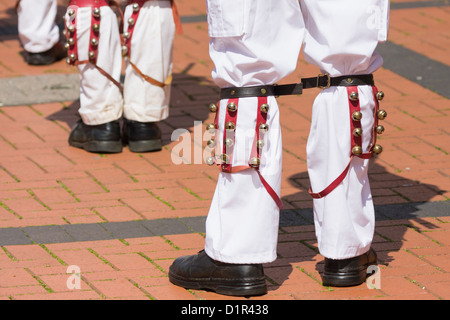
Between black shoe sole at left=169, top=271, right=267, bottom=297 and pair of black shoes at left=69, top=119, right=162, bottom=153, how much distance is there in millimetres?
1799

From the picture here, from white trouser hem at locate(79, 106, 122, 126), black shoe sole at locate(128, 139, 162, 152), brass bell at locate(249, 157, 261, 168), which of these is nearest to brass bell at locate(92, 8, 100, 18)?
white trouser hem at locate(79, 106, 122, 126)

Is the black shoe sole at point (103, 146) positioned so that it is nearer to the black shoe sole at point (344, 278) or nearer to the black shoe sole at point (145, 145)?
the black shoe sole at point (145, 145)

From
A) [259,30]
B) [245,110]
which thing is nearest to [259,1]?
[259,30]

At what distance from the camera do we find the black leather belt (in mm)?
3330

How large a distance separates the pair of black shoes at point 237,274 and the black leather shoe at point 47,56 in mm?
3671

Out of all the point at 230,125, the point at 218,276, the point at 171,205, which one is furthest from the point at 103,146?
the point at 230,125

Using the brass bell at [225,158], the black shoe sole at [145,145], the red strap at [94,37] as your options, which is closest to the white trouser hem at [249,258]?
the brass bell at [225,158]

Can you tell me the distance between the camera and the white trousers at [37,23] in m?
6.86

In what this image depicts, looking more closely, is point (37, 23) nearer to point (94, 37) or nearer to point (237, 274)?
point (94, 37)

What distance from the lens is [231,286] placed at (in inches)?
137

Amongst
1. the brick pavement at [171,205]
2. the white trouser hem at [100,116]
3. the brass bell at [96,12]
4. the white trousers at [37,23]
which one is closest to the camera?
the brick pavement at [171,205]

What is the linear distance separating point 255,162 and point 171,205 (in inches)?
50.6

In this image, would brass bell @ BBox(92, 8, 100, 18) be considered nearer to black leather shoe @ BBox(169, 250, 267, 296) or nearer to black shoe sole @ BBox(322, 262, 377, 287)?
black leather shoe @ BBox(169, 250, 267, 296)
